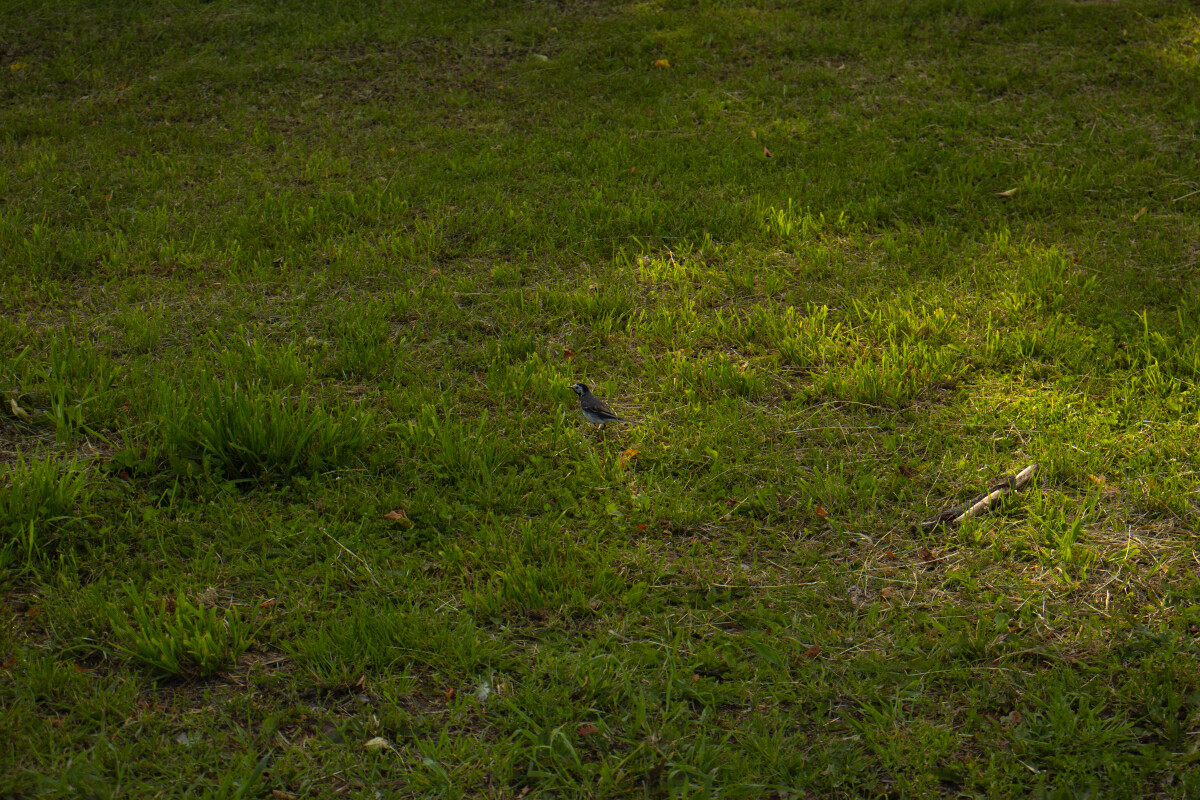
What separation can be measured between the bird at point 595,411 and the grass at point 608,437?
101mm

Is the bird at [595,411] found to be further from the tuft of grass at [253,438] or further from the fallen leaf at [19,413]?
the fallen leaf at [19,413]

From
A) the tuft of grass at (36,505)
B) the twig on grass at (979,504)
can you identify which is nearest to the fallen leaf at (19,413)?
the tuft of grass at (36,505)

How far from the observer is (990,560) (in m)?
3.27

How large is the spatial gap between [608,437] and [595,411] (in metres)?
0.13

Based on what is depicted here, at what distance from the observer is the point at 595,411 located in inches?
157

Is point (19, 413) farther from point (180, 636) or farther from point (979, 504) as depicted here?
point (979, 504)

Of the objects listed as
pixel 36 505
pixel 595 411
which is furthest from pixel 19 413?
pixel 595 411

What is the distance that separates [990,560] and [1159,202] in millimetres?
3679

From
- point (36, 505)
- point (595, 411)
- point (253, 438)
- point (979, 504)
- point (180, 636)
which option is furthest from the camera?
point (595, 411)

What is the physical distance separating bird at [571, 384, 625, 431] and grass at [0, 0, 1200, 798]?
10 cm

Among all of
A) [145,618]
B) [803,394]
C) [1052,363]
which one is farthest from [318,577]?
[1052,363]

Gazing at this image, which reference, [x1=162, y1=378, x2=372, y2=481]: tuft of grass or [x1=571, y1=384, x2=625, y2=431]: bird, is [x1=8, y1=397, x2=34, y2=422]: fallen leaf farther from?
[x1=571, y1=384, x2=625, y2=431]: bird

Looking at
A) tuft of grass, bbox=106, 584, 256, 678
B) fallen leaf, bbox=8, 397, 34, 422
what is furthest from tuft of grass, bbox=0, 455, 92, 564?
fallen leaf, bbox=8, 397, 34, 422

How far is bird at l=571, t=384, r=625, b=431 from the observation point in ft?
13.0
